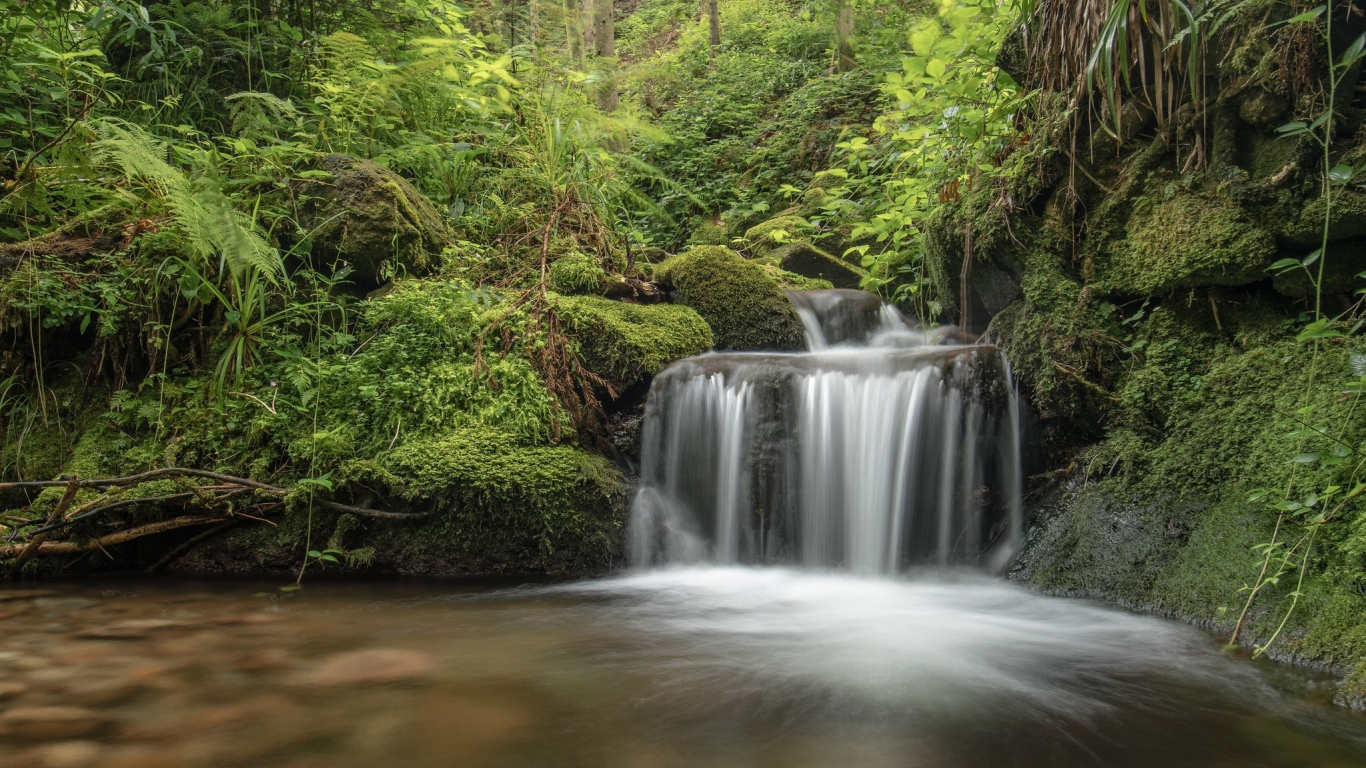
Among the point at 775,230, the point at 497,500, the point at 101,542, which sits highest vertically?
the point at 775,230

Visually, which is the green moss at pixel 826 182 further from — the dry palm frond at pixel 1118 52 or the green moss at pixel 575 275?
the dry palm frond at pixel 1118 52

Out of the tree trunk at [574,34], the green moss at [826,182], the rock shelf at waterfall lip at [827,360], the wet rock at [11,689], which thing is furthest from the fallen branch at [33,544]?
the green moss at [826,182]

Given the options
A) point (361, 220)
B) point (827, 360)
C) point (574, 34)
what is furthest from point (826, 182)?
point (361, 220)

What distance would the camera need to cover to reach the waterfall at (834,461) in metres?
4.32

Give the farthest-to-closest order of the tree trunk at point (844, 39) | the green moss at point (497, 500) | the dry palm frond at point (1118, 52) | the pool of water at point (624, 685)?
the tree trunk at point (844, 39)
the green moss at point (497, 500)
the dry palm frond at point (1118, 52)
the pool of water at point (624, 685)

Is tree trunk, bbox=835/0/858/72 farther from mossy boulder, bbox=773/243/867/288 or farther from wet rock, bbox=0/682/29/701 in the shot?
wet rock, bbox=0/682/29/701

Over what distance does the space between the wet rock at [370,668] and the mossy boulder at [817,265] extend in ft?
18.3

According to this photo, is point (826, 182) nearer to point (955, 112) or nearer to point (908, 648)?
point (955, 112)

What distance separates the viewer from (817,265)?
7.65 metres

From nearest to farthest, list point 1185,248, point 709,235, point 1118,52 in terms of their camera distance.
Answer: point 1118,52 < point 1185,248 < point 709,235

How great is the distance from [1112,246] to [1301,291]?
36.0 inches

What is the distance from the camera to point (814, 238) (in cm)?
812

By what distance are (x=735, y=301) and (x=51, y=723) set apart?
462 centimetres

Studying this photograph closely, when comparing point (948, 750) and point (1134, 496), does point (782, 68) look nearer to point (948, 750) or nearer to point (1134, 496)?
point (1134, 496)
